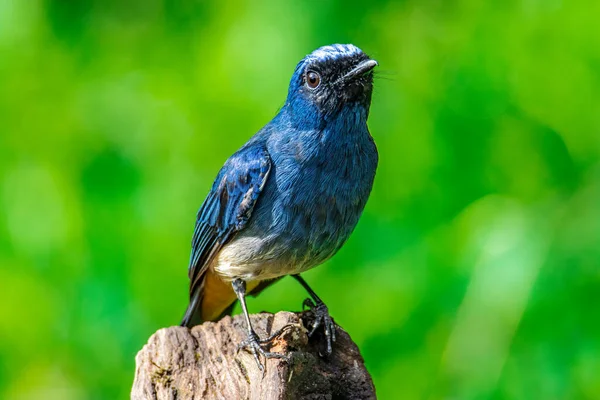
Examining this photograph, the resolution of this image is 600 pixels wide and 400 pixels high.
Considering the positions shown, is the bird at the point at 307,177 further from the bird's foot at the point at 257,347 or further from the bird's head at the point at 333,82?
the bird's foot at the point at 257,347

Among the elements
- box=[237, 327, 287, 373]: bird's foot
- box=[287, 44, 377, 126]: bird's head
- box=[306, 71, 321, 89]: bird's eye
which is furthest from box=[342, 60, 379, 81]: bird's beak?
box=[237, 327, 287, 373]: bird's foot

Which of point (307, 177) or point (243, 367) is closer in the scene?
point (243, 367)

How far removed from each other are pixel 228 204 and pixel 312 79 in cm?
83

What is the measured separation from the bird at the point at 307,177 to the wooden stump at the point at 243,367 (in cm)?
15

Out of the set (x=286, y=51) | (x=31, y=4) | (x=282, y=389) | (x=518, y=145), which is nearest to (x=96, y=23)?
(x=31, y=4)

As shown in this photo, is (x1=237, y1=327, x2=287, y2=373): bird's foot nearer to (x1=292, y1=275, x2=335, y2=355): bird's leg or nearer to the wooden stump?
the wooden stump

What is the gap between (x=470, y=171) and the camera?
6141 mm

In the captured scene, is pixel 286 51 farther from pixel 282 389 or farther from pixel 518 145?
pixel 282 389

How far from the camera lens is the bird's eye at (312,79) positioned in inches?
197

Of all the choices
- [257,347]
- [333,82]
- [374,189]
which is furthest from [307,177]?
[374,189]

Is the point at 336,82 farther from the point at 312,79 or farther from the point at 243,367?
the point at 243,367

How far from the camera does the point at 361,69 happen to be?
4891 mm

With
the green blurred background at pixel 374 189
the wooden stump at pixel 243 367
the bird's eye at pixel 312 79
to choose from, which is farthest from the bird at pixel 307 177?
the green blurred background at pixel 374 189

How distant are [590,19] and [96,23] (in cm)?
343
